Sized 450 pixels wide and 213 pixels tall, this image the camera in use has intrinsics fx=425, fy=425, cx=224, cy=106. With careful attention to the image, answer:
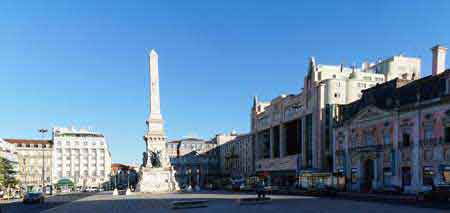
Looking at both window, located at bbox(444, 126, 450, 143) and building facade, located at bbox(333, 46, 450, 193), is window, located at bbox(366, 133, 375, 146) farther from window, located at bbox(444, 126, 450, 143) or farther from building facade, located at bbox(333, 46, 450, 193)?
window, located at bbox(444, 126, 450, 143)

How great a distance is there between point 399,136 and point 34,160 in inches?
4545

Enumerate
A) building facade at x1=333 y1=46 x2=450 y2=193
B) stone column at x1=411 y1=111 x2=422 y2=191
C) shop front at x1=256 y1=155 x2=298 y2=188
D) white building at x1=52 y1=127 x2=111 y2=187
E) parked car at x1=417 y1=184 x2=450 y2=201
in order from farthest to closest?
white building at x1=52 y1=127 x2=111 y2=187
shop front at x1=256 y1=155 x2=298 y2=188
stone column at x1=411 y1=111 x2=422 y2=191
building facade at x1=333 y1=46 x2=450 y2=193
parked car at x1=417 y1=184 x2=450 y2=201

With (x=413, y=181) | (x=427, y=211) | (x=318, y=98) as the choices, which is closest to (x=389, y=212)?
(x=427, y=211)

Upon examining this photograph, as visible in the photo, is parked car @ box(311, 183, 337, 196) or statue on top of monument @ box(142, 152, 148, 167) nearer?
parked car @ box(311, 183, 337, 196)

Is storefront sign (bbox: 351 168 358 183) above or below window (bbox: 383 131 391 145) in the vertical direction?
below

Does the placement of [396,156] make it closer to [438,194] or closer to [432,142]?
[432,142]

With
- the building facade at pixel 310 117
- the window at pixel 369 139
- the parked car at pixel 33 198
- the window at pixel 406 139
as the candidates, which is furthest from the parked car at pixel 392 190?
the parked car at pixel 33 198

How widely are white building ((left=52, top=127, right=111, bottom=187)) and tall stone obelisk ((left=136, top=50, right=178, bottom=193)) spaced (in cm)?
8924

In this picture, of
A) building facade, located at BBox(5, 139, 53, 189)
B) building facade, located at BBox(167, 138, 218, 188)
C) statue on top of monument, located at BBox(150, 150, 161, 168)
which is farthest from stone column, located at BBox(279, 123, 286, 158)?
building facade, located at BBox(5, 139, 53, 189)

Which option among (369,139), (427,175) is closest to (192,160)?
(369,139)

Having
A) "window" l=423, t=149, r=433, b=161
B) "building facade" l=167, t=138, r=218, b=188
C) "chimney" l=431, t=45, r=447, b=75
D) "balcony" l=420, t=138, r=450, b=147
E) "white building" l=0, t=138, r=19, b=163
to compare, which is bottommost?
"building facade" l=167, t=138, r=218, b=188

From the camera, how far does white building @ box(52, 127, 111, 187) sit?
138625mm

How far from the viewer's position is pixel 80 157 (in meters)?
141

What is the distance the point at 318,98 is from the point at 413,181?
2662 centimetres
